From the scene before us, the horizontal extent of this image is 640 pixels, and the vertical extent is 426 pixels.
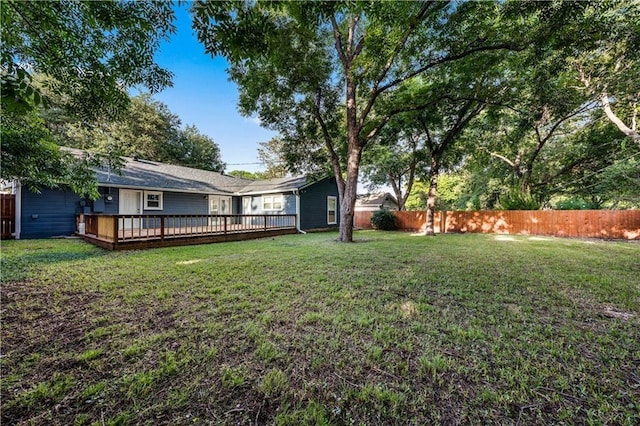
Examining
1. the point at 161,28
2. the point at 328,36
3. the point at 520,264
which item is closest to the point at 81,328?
the point at 161,28

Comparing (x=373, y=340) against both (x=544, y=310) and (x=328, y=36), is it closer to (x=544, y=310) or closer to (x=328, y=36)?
(x=544, y=310)

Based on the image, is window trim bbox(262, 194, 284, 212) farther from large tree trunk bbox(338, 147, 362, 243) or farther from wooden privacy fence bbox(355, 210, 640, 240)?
wooden privacy fence bbox(355, 210, 640, 240)

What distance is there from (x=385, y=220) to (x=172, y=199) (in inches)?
463

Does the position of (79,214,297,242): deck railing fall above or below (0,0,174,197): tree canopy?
below

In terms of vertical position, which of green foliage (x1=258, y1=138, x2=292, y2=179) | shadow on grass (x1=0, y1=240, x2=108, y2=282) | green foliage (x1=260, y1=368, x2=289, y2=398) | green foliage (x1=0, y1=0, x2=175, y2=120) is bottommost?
green foliage (x1=260, y1=368, x2=289, y2=398)

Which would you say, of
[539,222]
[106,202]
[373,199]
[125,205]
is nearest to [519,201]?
[539,222]

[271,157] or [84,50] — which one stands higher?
[271,157]

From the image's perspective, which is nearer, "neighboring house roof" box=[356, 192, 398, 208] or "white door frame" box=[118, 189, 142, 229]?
"white door frame" box=[118, 189, 142, 229]

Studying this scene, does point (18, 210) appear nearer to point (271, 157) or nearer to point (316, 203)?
point (316, 203)

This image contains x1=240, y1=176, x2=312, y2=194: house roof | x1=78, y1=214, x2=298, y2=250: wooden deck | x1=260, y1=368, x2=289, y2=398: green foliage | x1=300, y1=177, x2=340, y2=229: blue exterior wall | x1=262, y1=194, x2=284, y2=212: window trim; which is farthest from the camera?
x1=262, y1=194, x2=284, y2=212: window trim

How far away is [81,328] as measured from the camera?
254 centimetres

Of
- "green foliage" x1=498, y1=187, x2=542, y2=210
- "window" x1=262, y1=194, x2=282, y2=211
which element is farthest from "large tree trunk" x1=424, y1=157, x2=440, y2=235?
"window" x1=262, y1=194, x2=282, y2=211

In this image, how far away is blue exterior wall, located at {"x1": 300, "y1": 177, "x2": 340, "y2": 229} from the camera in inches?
545

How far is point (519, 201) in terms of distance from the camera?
1292cm
